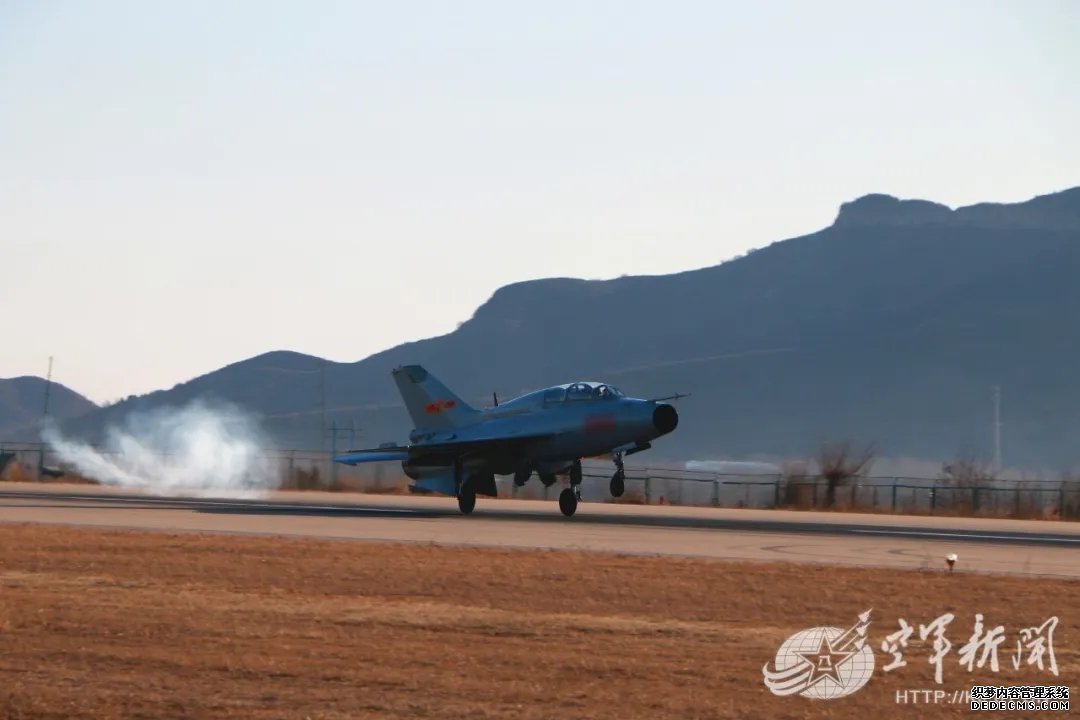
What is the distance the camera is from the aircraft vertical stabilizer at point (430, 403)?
146 feet

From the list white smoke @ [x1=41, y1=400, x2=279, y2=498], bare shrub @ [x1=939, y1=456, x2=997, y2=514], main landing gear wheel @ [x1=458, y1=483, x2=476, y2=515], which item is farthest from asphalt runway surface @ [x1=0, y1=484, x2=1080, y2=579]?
white smoke @ [x1=41, y1=400, x2=279, y2=498]

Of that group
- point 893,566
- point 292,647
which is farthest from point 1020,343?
point 292,647

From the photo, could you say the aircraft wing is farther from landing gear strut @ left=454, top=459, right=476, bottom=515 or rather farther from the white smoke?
the white smoke

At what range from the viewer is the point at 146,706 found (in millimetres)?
13336

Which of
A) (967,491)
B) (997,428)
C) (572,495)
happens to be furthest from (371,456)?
(997,428)

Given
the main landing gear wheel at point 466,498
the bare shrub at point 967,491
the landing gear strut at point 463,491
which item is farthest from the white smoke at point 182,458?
the bare shrub at point 967,491

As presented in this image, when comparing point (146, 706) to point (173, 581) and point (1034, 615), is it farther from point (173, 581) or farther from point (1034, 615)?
point (1034, 615)

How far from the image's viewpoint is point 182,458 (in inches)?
2456

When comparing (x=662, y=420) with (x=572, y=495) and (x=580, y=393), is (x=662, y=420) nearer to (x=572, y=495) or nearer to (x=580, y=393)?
(x=580, y=393)

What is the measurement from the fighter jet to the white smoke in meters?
16.4

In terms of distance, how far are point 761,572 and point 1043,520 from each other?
26.5 meters

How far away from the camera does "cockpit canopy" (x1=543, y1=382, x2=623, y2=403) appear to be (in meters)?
40.3
